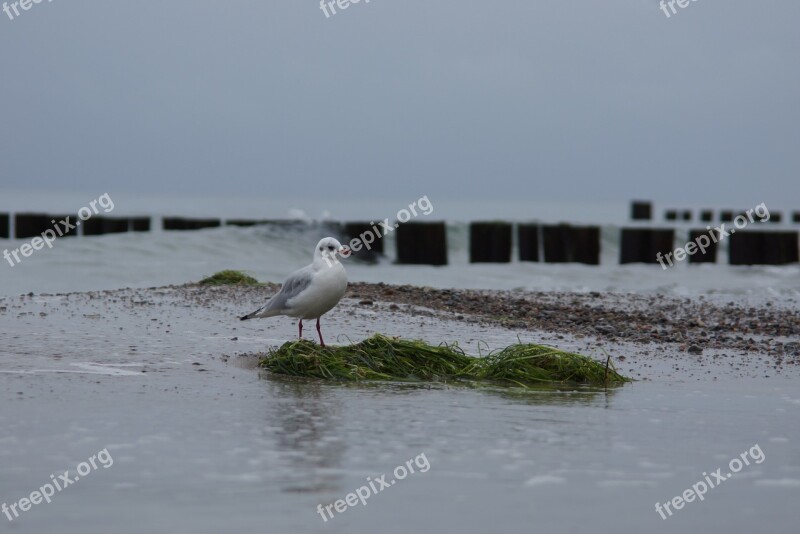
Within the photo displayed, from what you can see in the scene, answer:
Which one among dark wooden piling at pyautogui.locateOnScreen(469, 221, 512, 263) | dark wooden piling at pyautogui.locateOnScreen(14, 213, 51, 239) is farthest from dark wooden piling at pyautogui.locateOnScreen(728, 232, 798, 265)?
dark wooden piling at pyautogui.locateOnScreen(14, 213, 51, 239)

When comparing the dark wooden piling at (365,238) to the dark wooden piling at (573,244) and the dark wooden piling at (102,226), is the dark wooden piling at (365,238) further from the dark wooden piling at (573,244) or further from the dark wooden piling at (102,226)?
the dark wooden piling at (102,226)

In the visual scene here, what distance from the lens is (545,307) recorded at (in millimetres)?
11438

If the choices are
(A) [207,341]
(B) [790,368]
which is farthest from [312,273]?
(B) [790,368]

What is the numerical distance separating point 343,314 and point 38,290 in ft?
17.7

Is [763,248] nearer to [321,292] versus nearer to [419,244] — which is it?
[419,244]

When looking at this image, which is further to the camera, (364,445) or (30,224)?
(30,224)

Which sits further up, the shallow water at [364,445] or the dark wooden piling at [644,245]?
the dark wooden piling at [644,245]

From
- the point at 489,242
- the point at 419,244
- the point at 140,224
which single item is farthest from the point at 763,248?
the point at 140,224

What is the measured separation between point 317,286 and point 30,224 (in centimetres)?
1744

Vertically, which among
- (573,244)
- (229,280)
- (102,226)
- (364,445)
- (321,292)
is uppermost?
(102,226)

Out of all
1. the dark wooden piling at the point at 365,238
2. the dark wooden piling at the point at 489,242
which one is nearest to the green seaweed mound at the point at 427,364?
the dark wooden piling at the point at 365,238

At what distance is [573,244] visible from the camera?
22.6 meters

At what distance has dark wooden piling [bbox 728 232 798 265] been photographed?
23.0 meters

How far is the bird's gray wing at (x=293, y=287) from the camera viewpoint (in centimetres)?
748
